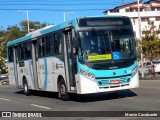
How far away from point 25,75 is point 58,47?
585 centimetres

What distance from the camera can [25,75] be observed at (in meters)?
22.4

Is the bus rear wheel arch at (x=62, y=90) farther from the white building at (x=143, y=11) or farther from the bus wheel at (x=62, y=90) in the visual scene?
the white building at (x=143, y=11)

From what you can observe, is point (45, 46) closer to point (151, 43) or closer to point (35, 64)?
point (35, 64)

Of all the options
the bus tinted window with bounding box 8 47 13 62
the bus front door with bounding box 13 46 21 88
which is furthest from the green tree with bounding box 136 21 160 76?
the bus front door with bounding box 13 46 21 88

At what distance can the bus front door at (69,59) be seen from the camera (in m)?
15.9

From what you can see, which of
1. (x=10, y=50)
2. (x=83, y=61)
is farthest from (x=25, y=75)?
(x=83, y=61)

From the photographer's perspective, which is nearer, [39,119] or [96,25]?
[39,119]

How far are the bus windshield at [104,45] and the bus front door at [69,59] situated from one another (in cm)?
72

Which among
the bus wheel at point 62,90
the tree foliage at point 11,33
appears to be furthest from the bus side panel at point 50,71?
the tree foliage at point 11,33

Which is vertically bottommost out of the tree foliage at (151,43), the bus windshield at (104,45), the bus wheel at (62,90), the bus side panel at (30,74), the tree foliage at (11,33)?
the bus wheel at (62,90)

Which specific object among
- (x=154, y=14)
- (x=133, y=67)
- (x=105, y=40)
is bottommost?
(x=133, y=67)

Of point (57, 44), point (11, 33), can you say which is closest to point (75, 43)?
point (57, 44)

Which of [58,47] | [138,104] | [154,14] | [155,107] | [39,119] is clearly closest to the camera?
[39,119]

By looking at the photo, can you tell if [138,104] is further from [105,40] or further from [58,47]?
[58,47]
